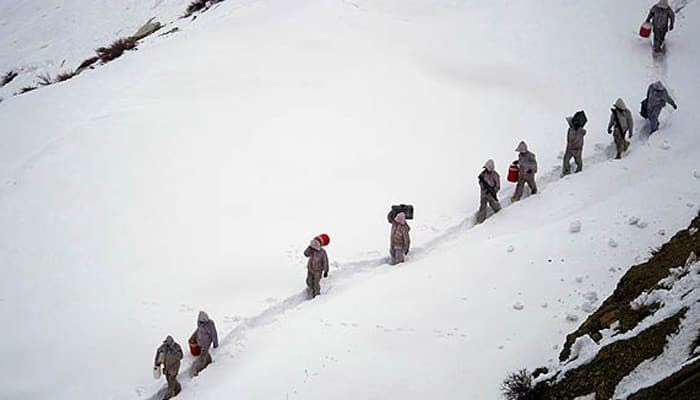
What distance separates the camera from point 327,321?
1132 cm

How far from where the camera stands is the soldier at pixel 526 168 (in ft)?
45.0

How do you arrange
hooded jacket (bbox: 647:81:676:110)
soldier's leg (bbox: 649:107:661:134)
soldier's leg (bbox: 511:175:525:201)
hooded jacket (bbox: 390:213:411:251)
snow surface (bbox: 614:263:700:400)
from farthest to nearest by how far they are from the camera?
soldier's leg (bbox: 649:107:661:134)
hooded jacket (bbox: 647:81:676:110)
soldier's leg (bbox: 511:175:525:201)
hooded jacket (bbox: 390:213:411:251)
snow surface (bbox: 614:263:700:400)

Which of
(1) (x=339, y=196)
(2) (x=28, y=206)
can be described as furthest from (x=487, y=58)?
(2) (x=28, y=206)

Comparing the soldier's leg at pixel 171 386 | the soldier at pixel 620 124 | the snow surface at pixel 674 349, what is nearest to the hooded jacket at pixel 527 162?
the soldier at pixel 620 124

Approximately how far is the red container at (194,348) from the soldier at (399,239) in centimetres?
388

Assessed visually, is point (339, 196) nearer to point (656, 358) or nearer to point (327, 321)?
point (327, 321)

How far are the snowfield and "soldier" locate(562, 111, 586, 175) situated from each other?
1.78 feet

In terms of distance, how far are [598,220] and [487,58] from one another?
7777 millimetres

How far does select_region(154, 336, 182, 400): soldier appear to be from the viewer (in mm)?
10555

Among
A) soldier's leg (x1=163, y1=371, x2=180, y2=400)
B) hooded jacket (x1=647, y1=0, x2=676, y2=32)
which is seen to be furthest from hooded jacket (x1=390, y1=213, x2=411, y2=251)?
hooded jacket (x1=647, y1=0, x2=676, y2=32)

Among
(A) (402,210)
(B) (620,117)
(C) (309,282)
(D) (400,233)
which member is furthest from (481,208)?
(C) (309,282)

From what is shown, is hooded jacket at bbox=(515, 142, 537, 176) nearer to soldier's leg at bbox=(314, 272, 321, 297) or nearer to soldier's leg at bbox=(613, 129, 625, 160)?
soldier's leg at bbox=(613, 129, 625, 160)

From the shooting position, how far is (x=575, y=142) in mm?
14195

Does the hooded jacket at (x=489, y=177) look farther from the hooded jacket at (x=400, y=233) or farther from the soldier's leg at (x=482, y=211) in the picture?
the hooded jacket at (x=400, y=233)
